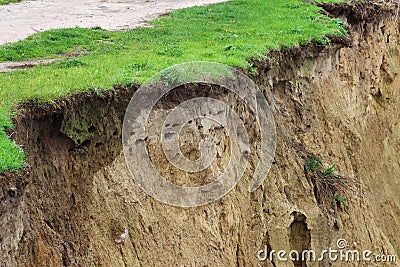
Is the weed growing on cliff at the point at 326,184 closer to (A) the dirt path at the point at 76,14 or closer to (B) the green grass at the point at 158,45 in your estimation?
(B) the green grass at the point at 158,45

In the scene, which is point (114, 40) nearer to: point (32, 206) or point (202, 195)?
point (202, 195)

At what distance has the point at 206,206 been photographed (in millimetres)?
9805

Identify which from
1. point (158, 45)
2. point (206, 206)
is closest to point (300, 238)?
point (206, 206)

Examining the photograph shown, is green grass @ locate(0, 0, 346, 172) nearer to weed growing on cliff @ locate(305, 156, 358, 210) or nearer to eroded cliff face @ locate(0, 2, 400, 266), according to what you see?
eroded cliff face @ locate(0, 2, 400, 266)

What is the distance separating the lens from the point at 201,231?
31.8 feet

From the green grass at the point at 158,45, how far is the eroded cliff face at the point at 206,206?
1.34 ft

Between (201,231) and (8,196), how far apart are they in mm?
3933

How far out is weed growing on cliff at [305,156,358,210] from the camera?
1312cm

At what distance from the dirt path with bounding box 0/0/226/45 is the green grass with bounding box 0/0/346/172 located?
997mm

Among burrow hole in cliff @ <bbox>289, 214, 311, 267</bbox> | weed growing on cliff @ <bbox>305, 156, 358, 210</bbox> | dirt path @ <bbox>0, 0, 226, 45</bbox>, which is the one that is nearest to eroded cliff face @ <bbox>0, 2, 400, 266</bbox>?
burrow hole in cliff @ <bbox>289, 214, 311, 267</bbox>

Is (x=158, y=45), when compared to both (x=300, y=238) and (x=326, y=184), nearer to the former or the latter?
(x=326, y=184)

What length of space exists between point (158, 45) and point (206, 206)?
461 cm

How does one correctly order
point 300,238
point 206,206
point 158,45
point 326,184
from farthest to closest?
point 326,184 < point 158,45 < point 300,238 < point 206,206

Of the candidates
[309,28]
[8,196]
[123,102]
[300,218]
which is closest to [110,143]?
[123,102]
